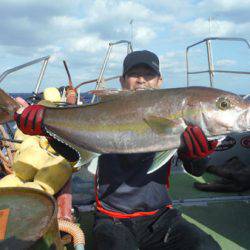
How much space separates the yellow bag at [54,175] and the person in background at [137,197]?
64 centimetres

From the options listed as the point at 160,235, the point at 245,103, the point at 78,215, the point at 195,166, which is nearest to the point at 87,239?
the point at 78,215

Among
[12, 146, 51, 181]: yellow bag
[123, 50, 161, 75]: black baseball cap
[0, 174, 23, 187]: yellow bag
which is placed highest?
[123, 50, 161, 75]: black baseball cap

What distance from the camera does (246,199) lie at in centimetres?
560

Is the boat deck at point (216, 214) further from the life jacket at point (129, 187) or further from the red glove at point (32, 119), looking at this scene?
the red glove at point (32, 119)

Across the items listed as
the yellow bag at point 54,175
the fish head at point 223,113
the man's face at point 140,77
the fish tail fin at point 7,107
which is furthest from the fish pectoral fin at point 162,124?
the yellow bag at point 54,175

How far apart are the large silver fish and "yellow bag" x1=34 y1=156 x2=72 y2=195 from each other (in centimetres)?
108

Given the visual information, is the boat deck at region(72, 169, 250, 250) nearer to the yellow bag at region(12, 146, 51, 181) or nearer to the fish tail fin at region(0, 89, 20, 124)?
the yellow bag at region(12, 146, 51, 181)

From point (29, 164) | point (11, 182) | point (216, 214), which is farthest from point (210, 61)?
point (11, 182)

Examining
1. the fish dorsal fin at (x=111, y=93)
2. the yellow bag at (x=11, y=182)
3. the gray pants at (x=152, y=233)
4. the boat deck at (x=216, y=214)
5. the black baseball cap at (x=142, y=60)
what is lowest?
the boat deck at (x=216, y=214)

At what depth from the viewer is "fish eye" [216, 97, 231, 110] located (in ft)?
9.64

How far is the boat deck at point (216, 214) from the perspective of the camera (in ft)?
14.5

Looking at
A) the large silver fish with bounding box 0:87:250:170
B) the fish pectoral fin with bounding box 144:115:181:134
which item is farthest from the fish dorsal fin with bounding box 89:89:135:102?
the fish pectoral fin with bounding box 144:115:181:134

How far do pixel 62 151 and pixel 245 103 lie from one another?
70.6 inches

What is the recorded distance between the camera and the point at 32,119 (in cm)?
337
